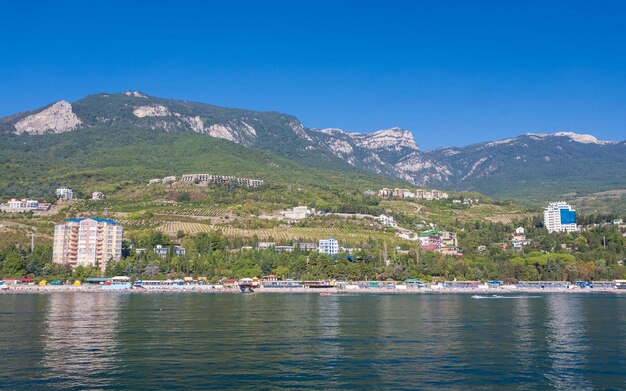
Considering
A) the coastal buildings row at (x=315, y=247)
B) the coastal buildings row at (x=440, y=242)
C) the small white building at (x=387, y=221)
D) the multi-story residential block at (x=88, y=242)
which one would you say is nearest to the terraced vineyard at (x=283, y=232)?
the coastal buildings row at (x=315, y=247)

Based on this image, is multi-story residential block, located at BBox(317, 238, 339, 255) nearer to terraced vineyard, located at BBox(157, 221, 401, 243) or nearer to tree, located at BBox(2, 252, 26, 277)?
terraced vineyard, located at BBox(157, 221, 401, 243)

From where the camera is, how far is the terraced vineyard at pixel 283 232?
157m

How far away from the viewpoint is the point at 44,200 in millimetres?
193625

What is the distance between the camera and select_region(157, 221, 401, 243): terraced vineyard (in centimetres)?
15675

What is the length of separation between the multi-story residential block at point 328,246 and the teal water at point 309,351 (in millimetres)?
82723

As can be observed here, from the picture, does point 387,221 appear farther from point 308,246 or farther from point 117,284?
point 117,284

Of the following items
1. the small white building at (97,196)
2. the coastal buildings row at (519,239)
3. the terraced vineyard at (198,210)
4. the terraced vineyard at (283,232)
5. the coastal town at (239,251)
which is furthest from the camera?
the small white building at (97,196)

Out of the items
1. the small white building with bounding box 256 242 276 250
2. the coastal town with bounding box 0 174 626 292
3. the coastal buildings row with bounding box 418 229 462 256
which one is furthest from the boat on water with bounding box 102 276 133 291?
the coastal buildings row with bounding box 418 229 462 256

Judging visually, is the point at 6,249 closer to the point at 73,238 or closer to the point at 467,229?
the point at 73,238

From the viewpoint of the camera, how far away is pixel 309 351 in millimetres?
40250

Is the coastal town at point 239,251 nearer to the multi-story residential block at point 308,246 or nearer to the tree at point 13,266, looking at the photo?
the multi-story residential block at point 308,246

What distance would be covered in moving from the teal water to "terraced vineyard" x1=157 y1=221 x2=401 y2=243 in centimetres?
9086

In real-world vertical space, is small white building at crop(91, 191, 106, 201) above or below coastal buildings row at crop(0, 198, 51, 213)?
above

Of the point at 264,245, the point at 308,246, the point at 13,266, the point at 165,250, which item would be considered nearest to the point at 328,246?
the point at 308,246
